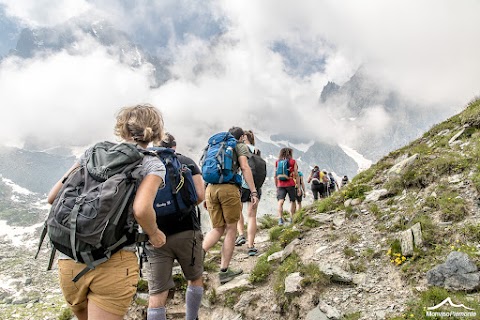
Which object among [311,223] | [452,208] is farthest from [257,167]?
[452,208]

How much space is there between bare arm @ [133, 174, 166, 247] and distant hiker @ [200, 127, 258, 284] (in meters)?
3.48

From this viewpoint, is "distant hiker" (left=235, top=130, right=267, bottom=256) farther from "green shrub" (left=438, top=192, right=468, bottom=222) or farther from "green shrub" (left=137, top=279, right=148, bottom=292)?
"green shrub" (left=438, top=192, right=468, bottom=222)

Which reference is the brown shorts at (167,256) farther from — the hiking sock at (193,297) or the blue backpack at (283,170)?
the blue backpack at (283,170)

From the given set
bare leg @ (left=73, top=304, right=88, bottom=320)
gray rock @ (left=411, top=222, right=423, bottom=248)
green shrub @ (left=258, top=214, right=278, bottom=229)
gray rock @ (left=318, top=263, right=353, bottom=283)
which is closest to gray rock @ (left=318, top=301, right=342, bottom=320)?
gray rock @ (left=318, top=263, right=353, bottom=283)

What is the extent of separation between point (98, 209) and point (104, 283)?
756 millimetres

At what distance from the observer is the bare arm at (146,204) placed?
304cm

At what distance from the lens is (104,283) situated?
3.00 m

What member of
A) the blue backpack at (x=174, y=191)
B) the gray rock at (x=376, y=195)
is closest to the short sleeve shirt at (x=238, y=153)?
the blue backpack at (x=174, y=191)

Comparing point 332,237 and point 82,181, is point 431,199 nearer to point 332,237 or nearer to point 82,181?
point 332,237

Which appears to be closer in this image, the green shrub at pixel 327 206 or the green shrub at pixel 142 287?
the green shrub at pixel 142 287

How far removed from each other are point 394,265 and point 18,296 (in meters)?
170

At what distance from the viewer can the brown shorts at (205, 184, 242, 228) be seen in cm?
676

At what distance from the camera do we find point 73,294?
3143 millimetres

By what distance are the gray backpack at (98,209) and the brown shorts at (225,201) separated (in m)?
3.59
